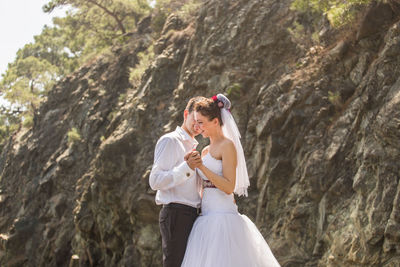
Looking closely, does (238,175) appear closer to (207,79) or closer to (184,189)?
(184,189)

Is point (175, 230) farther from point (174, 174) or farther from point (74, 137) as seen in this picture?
point (74, 137)

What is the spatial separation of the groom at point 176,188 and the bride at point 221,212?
100 millimetres

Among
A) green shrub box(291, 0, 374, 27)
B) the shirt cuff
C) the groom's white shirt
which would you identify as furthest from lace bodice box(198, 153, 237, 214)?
green shrub box(291, 0, 374, 27)

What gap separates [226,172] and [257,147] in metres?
5.35

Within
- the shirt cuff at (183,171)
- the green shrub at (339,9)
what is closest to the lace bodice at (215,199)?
the shirt cuff at (183,171)

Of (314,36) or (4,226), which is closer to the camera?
(314,36)

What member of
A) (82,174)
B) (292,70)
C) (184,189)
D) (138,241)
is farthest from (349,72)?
(82,174)

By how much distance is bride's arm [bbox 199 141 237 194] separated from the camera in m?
4.48

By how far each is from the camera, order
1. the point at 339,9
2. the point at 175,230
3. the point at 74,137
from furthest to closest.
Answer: the point at 74,137, the point at 339,9, the point at 175,230

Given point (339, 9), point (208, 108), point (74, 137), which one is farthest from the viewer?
point (74, 137)

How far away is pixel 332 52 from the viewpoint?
30.3 ft

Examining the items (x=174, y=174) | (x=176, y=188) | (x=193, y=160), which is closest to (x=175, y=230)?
(x=176, y=188)

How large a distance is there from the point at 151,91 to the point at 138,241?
15.9ft

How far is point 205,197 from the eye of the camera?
4.68 meters
